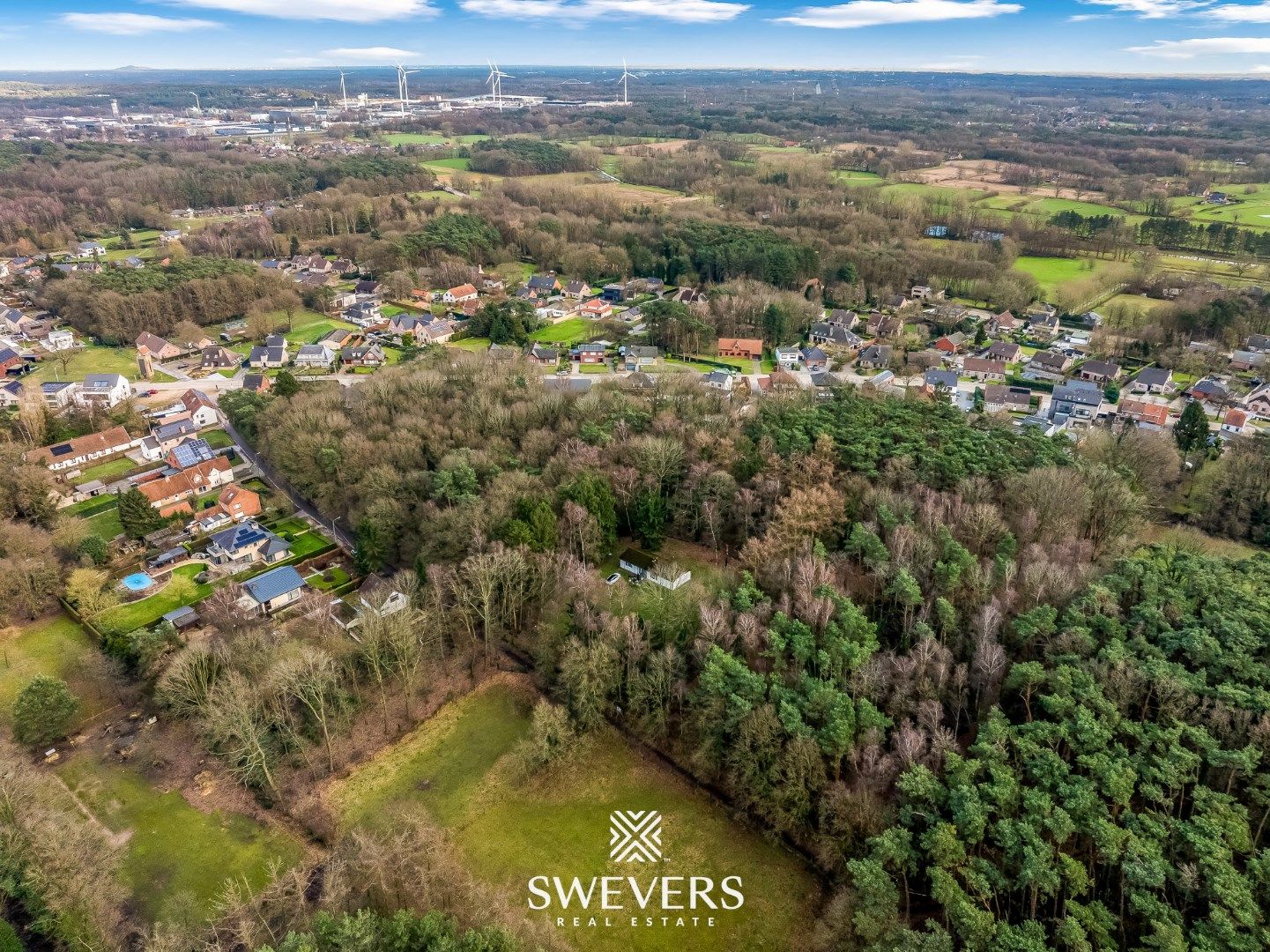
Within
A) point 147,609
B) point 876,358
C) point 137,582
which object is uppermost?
point 876,358

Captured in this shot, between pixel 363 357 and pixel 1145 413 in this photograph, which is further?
pixel 363 357

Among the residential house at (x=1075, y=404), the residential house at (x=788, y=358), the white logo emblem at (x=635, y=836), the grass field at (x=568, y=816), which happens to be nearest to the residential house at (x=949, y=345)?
the residential house at (x=1075, y=404)

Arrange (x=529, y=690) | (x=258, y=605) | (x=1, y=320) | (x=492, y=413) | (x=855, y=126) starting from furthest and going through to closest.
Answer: (x=855, y=126) → (x=1, y=320) → (x=492, y=413) → (x=258, y=605) → (x=529, y=690)

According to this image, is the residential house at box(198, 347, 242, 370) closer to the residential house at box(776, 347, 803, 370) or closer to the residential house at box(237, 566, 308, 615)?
the residential house at box(237, 566, 308, 615)

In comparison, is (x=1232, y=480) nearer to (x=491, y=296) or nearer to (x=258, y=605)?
(x=258, y=605)

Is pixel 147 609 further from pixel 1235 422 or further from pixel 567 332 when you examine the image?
pixel 1235 422

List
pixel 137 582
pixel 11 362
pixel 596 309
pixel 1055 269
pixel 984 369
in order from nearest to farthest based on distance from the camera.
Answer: pixel 137 582
pixel 984 369
pixel 11 362
pixel 596 309
pixel 1055 269

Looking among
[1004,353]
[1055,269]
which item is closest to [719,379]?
[1004,353]

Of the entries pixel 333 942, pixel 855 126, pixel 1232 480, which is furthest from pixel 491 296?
pixel 855 126
